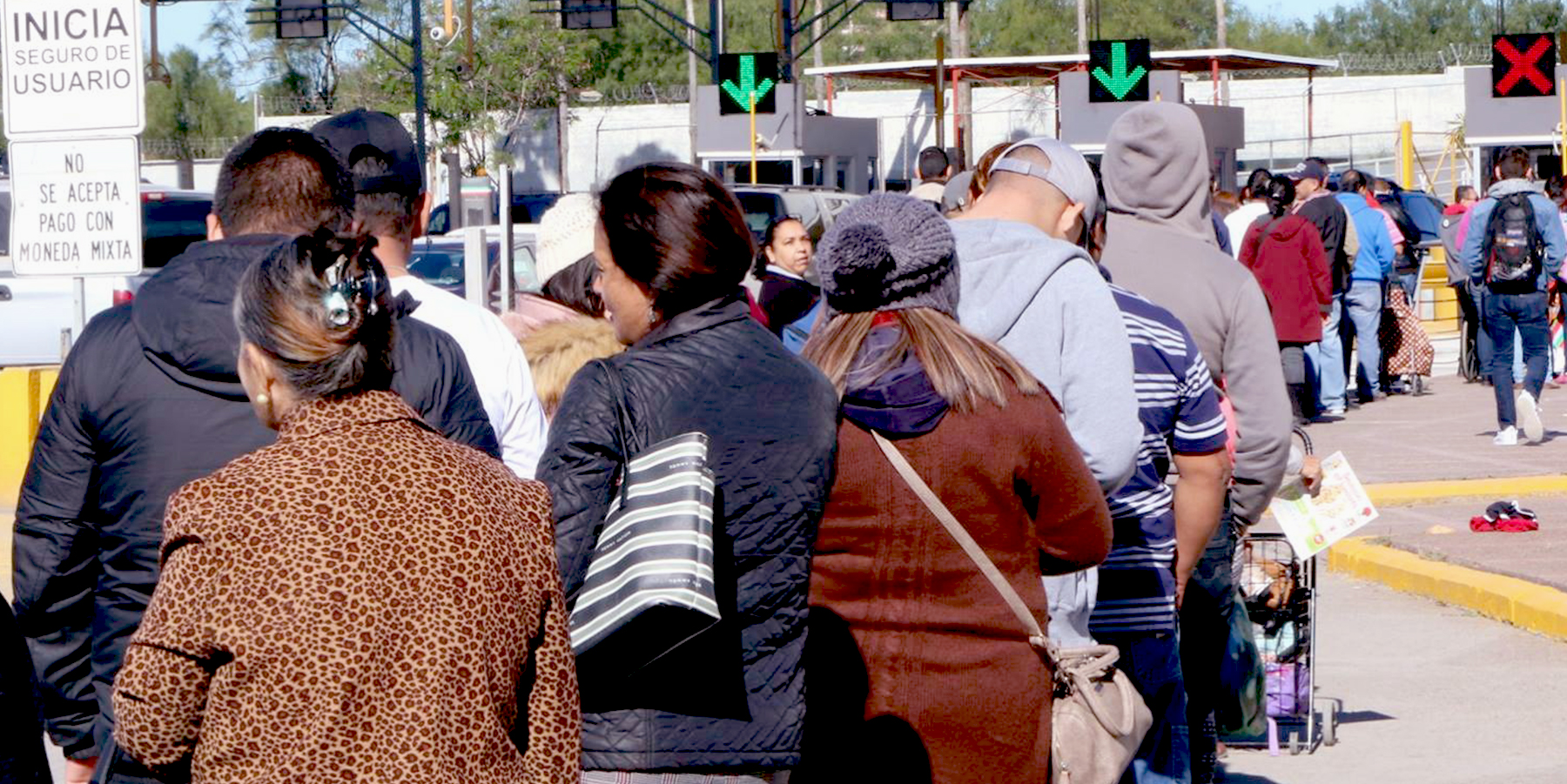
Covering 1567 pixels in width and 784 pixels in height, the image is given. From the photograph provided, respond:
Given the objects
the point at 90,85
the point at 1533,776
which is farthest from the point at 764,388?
the point at 90,85

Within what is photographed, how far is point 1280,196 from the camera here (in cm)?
1457

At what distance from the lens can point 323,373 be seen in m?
2.87

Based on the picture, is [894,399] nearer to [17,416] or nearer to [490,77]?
[17,416]

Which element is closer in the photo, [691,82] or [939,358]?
[939,358]

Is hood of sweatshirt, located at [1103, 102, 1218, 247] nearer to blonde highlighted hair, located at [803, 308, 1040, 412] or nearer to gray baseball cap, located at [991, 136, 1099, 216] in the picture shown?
gray baseball cap, located at [991, 136, 1099, 216]

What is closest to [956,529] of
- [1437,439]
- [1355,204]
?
[1437,439]

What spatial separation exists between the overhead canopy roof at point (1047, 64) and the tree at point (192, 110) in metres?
35.9

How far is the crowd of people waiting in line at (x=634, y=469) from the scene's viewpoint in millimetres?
2771

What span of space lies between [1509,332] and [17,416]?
9264 mm

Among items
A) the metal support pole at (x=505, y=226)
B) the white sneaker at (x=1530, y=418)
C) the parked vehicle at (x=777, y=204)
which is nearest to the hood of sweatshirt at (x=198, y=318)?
the metal support pole at (x=505, y=226)

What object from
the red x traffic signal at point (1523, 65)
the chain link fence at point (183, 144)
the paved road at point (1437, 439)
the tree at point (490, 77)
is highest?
the tree at point (490, 77)

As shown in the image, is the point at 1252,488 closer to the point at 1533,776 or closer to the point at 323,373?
the point at 1533,776

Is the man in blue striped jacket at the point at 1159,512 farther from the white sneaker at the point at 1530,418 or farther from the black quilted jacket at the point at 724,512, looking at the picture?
the white sneaker at the point at 1530,418

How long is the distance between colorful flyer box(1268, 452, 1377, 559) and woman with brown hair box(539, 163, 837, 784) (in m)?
2.87
